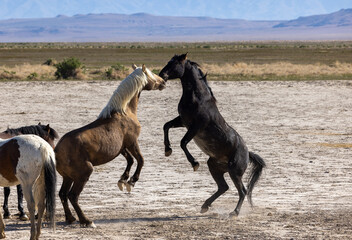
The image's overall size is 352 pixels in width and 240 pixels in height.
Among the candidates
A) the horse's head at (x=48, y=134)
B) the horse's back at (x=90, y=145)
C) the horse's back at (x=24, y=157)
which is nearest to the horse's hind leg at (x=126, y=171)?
the horse's back at (x=90, y=145)

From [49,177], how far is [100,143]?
45.5 inches

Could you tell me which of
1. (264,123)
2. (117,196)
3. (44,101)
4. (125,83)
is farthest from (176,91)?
(125,83)

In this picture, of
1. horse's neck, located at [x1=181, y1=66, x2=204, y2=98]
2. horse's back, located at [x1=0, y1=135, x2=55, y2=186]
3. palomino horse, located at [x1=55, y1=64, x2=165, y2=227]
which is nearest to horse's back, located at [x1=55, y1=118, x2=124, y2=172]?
palomino horse, located at [x1=55, y1=64, x2=165, y2=227]

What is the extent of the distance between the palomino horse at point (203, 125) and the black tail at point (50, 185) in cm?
236

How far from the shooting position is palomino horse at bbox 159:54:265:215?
912 centimetres

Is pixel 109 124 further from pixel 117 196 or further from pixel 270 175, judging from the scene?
pixel 270 175

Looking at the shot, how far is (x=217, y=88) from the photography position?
86.2 feet

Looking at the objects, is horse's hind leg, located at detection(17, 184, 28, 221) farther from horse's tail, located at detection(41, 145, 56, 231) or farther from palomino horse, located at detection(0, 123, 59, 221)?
horse's tail, located at detection(41, 145, 56, 231)

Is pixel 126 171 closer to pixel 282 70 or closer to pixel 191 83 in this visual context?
pixel 191 83

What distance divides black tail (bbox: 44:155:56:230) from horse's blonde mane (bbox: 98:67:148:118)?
150 centimetres

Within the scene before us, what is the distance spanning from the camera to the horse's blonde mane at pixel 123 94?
8531 millimetres

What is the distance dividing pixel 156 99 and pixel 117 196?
514 inches

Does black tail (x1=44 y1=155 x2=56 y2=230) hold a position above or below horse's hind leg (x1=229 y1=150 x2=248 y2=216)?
above

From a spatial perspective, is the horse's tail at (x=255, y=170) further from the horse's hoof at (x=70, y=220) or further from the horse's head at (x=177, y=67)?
the horse's hoof at (x=70, y=220)
